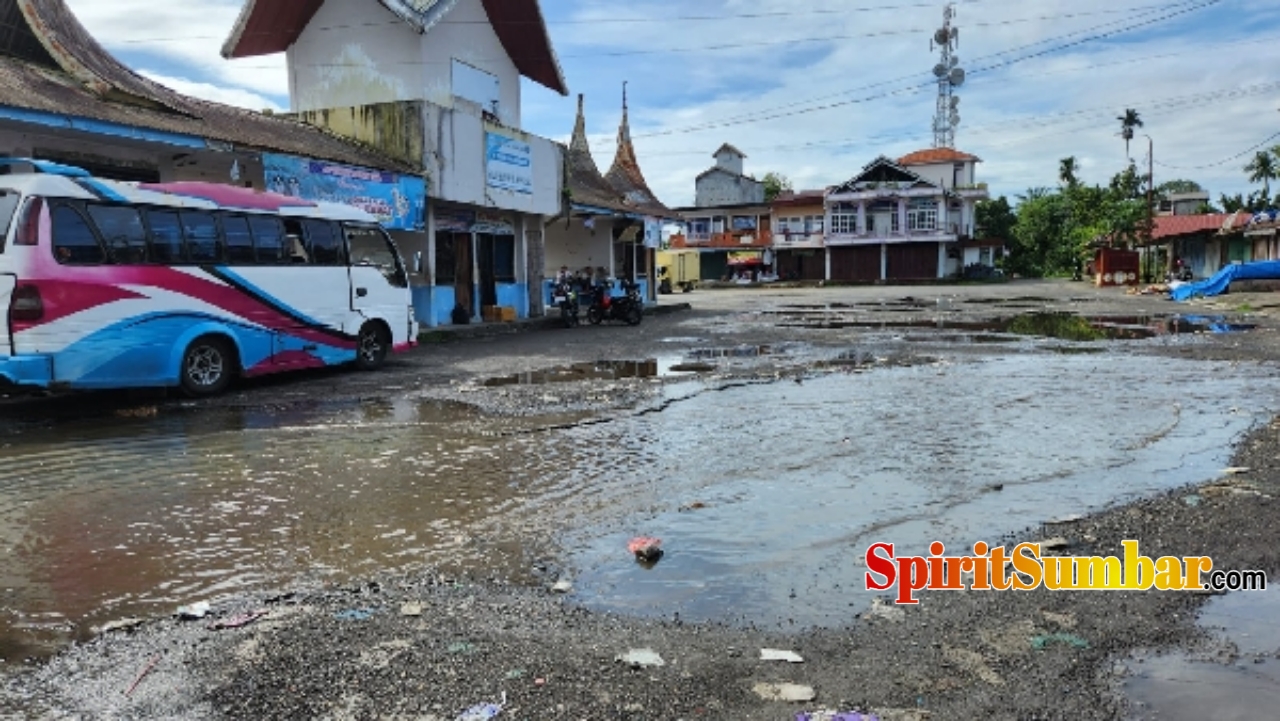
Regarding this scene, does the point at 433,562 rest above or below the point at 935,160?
below

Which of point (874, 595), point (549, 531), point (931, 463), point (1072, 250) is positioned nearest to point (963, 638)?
point (874, 595)

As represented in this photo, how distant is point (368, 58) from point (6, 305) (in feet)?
44.8

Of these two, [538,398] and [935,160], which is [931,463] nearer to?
[538,398]

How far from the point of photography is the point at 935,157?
204 ft

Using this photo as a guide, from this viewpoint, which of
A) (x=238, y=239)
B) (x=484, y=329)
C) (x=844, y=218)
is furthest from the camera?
(x=844, y=218)

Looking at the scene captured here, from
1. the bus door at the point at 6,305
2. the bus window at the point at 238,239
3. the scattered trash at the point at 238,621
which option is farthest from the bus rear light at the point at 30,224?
the scattered trash at the point at 238,621

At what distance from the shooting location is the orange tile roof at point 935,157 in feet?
202

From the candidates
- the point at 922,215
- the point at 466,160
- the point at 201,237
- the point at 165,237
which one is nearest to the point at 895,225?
the point at 922,215

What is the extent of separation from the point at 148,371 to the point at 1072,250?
6533 cm

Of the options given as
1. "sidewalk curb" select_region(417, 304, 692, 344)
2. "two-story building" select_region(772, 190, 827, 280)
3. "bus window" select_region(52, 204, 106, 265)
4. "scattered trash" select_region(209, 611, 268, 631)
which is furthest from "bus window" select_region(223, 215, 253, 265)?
"two-story building" select_region(772, 190, 827, 280)

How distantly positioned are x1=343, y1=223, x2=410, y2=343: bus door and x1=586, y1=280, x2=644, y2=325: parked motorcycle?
887 centimetres

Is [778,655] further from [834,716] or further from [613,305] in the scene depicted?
[613,305]

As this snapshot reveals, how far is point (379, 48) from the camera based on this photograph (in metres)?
20.0

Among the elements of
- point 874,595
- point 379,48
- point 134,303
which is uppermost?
point 379,48
